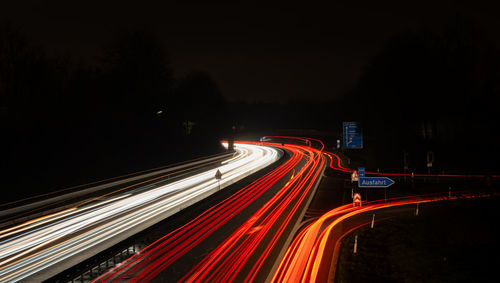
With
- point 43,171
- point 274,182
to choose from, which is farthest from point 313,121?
point 43,171

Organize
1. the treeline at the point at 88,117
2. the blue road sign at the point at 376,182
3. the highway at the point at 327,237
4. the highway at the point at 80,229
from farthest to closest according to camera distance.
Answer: the treeline at the point at 88,117, the blue road sign at the point at 376,182, the highway at the point at 80,229, the highway at the point at 327,237

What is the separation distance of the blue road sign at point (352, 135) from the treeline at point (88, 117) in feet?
69.8

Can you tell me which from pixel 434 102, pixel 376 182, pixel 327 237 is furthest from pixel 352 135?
pixel 327 237

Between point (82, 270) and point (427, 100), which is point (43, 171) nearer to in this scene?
point (82, 270)

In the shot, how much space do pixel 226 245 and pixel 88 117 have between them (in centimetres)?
2399

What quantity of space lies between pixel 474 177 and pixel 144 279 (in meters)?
30.4

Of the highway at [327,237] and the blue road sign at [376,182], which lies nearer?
the highway at [327,237]

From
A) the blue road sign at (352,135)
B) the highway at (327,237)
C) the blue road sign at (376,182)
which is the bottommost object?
the highway at (327,237)

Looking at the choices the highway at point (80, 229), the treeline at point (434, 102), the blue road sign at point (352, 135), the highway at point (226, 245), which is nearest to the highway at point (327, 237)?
the highway at point (226, 245)

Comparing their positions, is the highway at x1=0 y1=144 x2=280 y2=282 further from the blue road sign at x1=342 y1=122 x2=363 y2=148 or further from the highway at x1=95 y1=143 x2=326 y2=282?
the blue road sign at x1=342 y1=122 x2=363 y2=148

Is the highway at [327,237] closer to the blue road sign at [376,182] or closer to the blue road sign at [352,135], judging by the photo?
the blue road sign at [376,182]

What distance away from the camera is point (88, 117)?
3116cm

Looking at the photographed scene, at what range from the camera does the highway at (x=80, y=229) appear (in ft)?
35.9

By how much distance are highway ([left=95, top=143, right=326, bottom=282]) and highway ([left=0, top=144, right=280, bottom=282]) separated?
1.95 metres
